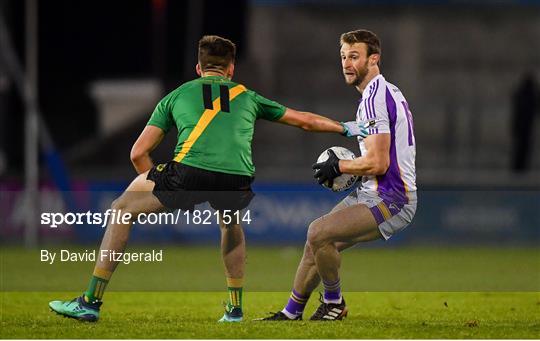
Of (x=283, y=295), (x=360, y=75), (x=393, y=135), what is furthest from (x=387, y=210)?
(x=283, y=295)

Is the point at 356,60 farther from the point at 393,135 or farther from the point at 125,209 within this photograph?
the point at 125,209

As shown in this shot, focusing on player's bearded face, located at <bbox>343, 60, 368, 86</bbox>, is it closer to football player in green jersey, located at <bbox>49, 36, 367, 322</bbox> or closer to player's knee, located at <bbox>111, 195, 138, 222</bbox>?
football player in green jersey, located at <bbox>49, 36, 367, 322</bbox>

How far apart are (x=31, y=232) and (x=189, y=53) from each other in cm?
559

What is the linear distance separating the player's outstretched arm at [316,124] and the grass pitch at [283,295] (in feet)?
4.79

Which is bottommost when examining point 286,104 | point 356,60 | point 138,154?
point 286,104

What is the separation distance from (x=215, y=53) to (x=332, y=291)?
6.66 ft

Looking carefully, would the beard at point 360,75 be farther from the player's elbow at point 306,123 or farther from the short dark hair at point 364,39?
the player's elbow at point 306,123

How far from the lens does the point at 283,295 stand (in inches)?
551

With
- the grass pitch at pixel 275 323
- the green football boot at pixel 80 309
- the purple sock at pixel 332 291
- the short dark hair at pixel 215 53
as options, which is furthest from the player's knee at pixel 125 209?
the purple sock at pixel 332 291

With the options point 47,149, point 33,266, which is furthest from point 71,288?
point 47,149

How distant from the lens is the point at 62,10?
30.0 meters

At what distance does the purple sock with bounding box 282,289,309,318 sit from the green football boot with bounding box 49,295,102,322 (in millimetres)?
1511

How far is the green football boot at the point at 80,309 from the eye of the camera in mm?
10305

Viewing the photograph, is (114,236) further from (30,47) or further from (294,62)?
(294,62)
